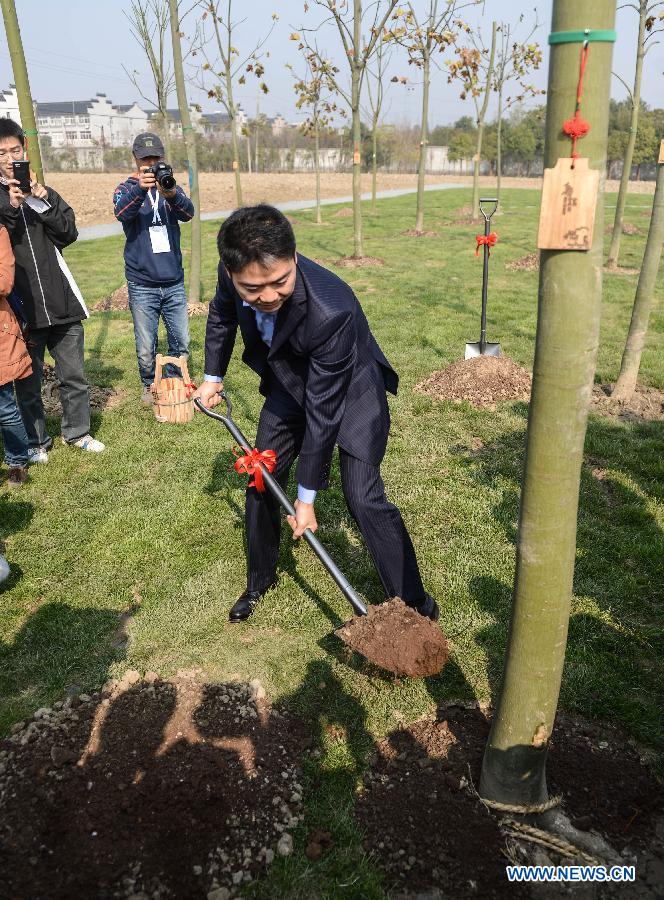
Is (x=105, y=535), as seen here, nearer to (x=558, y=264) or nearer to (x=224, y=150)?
(x=558, y=264)

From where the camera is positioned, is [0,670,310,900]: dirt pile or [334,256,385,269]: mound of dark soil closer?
[0,670,310,900]: dirt pile

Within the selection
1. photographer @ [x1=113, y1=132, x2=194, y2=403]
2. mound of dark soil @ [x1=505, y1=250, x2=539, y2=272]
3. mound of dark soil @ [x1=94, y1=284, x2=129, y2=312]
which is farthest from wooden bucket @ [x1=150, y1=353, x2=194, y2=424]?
mound of dark soil @ [x1=505, y1=250, x2=539, y2=272]

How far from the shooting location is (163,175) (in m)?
5.46

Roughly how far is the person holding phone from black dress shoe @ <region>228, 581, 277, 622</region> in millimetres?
2568

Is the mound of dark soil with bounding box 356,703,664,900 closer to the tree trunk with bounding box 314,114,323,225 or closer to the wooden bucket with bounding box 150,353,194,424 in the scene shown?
the wooden bucket with bounding box 150,353,194,424

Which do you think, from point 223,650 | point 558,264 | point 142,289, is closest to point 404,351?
point 142,289

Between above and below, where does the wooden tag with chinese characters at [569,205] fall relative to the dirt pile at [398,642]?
above

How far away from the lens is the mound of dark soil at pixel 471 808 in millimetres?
2213

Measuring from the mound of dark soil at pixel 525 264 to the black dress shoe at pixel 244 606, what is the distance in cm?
1140

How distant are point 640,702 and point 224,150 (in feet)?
197

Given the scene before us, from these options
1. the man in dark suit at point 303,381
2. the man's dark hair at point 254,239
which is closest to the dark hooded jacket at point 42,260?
the man in dark suit at point 303,381

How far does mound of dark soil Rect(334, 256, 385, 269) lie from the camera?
13.6m

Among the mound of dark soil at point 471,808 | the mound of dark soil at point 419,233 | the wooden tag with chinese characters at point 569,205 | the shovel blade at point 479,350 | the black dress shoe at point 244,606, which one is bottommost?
the mound of dark soil at point 471,808

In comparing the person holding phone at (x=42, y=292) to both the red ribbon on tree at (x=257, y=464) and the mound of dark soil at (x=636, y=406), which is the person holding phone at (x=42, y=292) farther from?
the mound of dark soil at (x=636, y=406)
